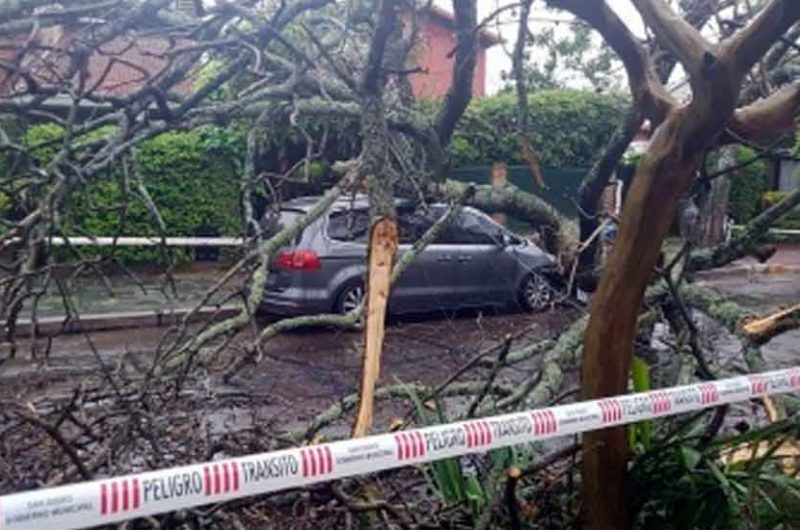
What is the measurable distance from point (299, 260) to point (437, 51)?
37.4ft

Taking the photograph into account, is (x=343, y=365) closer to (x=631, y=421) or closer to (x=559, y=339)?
(x=559, y=339)

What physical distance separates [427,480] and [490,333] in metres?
7.40

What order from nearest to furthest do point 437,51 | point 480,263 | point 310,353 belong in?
point 310,353 < point 480,263 < point 437,51

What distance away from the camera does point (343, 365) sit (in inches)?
350

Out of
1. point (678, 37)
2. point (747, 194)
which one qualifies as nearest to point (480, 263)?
point (678, 37)

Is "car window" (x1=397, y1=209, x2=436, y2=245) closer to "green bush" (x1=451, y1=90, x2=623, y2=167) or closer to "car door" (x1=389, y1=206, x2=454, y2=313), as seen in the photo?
"car door" (x1=389, y1=206, x2=454, y2=313)

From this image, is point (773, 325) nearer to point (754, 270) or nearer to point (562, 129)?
point (754, 270)

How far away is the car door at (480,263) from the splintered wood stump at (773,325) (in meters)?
7.05

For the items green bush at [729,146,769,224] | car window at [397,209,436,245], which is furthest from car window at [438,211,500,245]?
green bush at [729,146,769,224]

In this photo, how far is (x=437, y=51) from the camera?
21.1 metres

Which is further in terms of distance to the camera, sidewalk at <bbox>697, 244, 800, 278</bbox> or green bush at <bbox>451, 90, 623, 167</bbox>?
green bush at <bbox>451, 90, 623, 167</bbox>

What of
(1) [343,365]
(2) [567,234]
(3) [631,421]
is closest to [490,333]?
(1) [343,365]

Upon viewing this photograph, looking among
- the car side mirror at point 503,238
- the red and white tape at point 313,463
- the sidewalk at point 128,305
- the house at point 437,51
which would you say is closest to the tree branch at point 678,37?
the red and white tape at point 313,463

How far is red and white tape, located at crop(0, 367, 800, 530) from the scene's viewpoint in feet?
6.63
